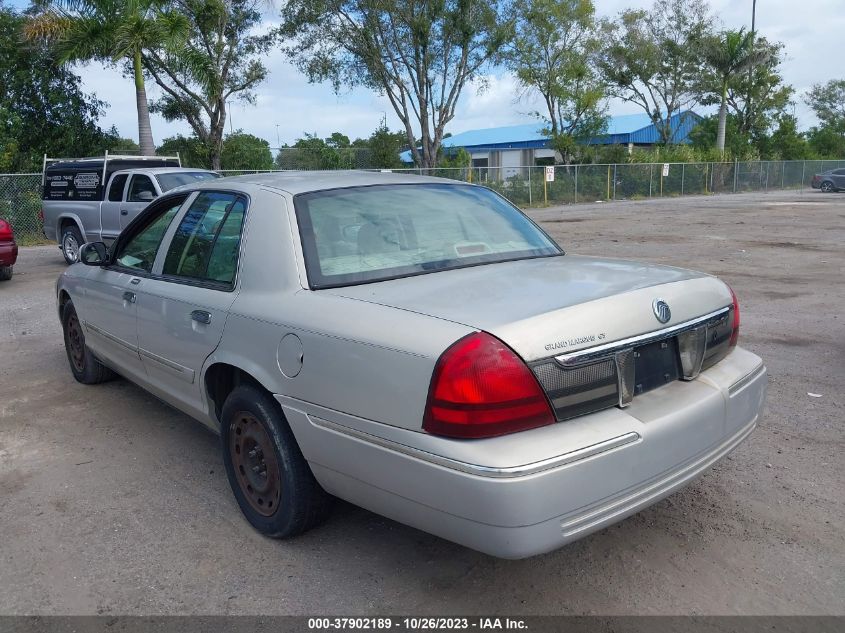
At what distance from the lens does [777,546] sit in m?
3.31

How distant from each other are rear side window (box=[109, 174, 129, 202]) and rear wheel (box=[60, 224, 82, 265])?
1.29 metres

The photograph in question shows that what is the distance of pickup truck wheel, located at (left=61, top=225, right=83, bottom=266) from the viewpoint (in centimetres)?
1438

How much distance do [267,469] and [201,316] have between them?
844mm

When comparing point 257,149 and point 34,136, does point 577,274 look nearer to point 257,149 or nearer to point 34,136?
point 34,136

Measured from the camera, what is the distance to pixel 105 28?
20.8m

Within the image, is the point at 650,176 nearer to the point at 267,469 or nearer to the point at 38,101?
the point at 38,101

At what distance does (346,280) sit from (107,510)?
70.7 inches

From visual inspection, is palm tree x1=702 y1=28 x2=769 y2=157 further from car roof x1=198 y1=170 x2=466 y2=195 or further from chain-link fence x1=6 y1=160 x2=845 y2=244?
car roof x1=198 y1=170 x2=466 y2=195

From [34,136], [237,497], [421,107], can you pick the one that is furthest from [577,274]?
[421,107]

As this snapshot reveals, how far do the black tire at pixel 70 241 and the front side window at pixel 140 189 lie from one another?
185cm

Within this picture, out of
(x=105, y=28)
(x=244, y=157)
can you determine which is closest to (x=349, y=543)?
(x=105, y=28)

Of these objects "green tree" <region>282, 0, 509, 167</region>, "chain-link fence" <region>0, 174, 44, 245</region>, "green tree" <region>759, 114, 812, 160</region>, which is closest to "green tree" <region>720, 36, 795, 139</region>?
"green tree" <region>759, 114, 812, 160</region>

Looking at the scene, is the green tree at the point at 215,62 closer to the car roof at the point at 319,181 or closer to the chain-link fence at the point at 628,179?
the chain-link fence at the point at 628,179

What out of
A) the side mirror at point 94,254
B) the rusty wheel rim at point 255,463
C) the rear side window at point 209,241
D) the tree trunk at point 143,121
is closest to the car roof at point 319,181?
the rear side window at point 209,241
